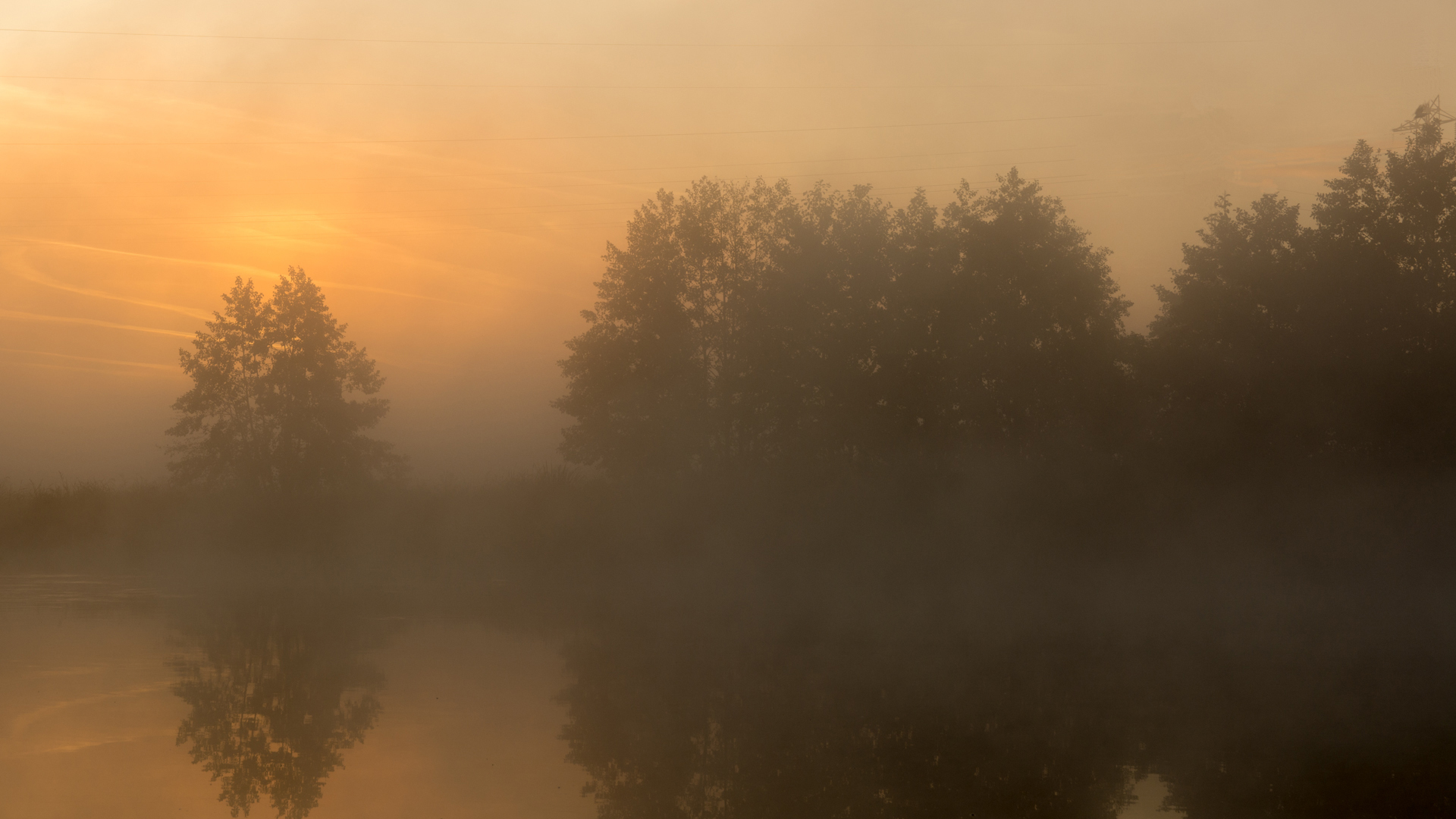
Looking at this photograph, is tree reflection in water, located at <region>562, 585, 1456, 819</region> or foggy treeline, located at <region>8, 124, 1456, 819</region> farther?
foggy treeline, located at <region>8, 124, 1456, 819</region>

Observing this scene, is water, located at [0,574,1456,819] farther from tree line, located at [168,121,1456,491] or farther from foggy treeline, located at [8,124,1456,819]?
tree line, located at [168,121,1456,491]

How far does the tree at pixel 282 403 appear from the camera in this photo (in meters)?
46.3

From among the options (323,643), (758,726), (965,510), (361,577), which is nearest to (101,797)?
(758,726)

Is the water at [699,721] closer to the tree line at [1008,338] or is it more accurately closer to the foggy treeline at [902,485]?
the foggy treeline at [902,485]

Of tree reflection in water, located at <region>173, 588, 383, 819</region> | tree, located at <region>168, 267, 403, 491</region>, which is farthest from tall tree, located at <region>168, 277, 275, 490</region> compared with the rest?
tree reflection in water, located at <region>173, 588, 383, 819</region>

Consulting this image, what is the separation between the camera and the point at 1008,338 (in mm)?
36812

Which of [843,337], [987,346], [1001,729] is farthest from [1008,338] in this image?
[1001,729]

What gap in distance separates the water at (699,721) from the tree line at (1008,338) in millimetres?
15402

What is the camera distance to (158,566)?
127 feet

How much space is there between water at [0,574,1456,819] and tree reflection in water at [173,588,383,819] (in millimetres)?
60

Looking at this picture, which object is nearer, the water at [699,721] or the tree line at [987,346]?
the water at [699,721]

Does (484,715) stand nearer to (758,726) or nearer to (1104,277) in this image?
(758,726)

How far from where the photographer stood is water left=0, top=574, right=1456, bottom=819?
9375 millimetres

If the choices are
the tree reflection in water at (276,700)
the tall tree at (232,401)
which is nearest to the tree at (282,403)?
the tall tree at (232,401)
